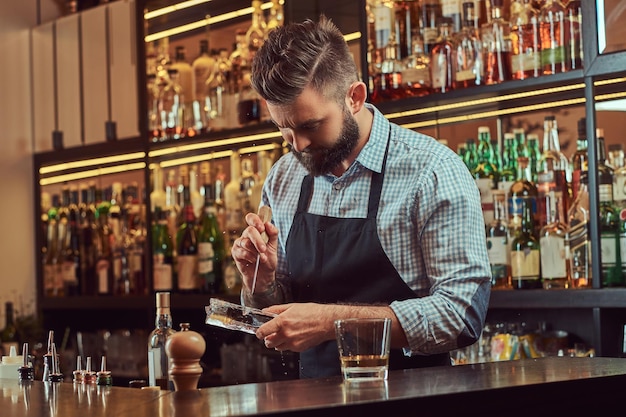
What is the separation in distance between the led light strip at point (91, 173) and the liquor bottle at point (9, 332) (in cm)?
58

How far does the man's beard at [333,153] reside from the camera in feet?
7.32

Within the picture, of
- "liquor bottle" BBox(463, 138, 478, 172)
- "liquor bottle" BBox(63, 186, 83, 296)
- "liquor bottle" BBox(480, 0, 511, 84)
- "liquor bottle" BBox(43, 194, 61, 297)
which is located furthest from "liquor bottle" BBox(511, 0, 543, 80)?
"liquor bottle" BBox(43, 194, 61, 297)

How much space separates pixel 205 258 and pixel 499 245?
49.9 inches

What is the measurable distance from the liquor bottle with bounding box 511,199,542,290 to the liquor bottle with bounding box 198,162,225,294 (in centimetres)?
125

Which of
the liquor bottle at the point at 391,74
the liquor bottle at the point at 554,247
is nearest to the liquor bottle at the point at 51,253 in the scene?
the liquor bottle at the point at 391,74

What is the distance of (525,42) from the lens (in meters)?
3.01

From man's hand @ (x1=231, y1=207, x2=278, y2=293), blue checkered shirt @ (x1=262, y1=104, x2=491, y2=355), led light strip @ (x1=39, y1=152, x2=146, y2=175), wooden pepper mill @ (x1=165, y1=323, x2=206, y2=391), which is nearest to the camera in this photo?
wooden pepper mill @ (x1=165, y1=323, x2=206, y2=391)

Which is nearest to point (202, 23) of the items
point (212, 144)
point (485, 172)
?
point (212, 144)

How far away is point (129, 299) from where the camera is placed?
4195mm

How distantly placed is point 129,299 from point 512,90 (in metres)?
1.90

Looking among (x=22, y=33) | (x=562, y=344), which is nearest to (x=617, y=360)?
(x=562, y=344)

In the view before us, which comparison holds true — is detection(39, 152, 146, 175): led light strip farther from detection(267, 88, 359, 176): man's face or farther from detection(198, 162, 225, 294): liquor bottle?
detection(267, 88, 359, 176): man's face

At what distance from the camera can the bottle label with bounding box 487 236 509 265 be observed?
3.06 m

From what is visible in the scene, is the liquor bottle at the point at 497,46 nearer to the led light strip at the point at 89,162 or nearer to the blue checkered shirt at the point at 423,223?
the blue checkered shirt at the point at 423,223
